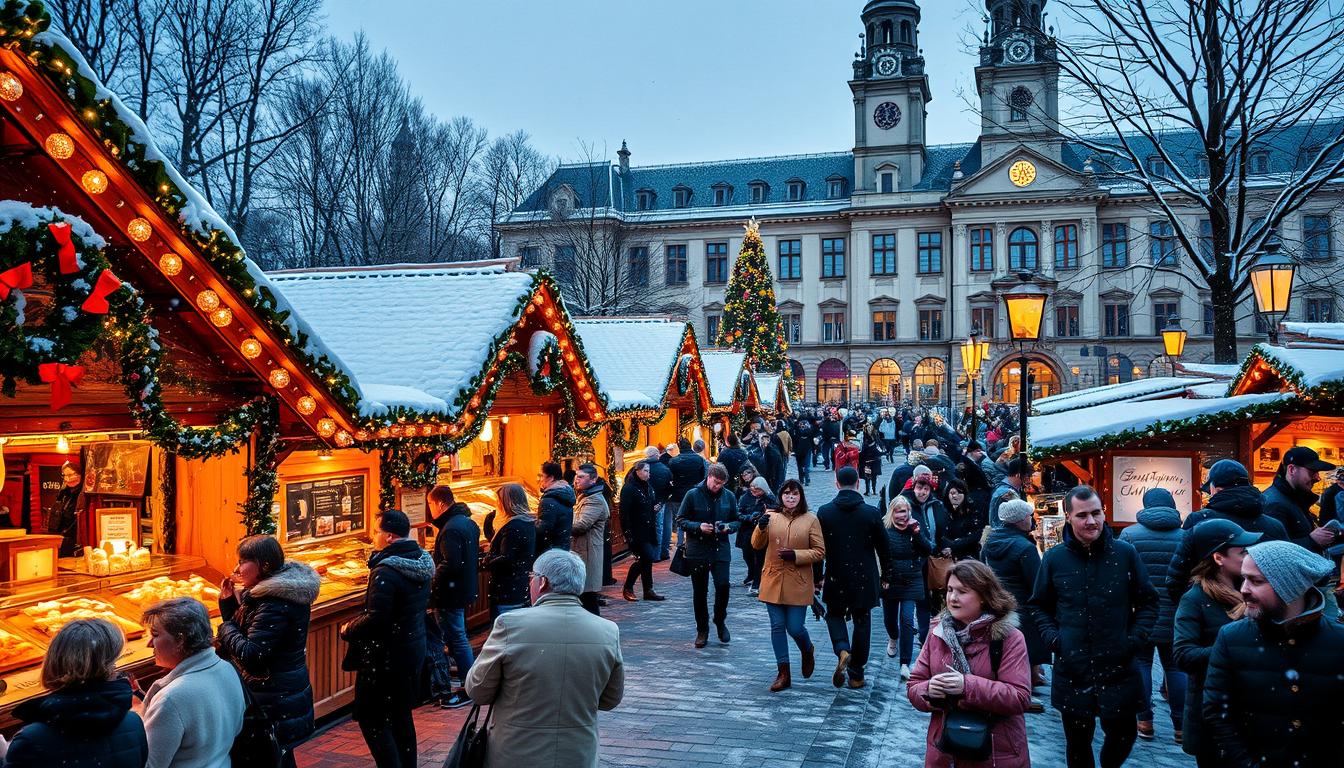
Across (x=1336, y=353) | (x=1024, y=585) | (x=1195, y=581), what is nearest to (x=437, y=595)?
(x=1024, y=585)

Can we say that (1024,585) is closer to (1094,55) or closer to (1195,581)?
(1195,581)

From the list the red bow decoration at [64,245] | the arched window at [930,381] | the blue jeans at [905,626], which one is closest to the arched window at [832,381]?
the arched window at [930,381]

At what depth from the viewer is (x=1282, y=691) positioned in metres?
3.37

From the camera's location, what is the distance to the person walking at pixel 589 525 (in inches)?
365

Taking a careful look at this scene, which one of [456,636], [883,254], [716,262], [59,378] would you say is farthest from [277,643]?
[716,262]

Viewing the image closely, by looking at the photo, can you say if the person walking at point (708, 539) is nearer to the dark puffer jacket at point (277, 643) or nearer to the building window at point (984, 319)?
the dark puffer jacket at point (277, 643)

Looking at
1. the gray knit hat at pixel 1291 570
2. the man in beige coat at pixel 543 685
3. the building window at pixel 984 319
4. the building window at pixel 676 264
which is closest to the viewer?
the gray knit hat at pixel 1291 570

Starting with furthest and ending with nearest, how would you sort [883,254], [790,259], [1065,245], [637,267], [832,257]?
[790,259]
[832,257]
[883,254]
[1065,245]
[637,267]

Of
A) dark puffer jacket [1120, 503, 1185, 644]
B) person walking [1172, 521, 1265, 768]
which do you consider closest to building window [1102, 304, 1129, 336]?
dark puffer jacket [1120, 503, 1185, 644]

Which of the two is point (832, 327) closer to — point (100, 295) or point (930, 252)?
point (930, 252)

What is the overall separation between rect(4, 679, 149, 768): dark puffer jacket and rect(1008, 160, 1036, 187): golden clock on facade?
5447 centimetres

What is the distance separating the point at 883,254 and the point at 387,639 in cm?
5447

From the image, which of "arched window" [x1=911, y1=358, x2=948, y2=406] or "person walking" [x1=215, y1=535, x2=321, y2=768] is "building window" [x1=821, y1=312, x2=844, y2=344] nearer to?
"arched window" [x1=911, y1=358, x2=948, y2=406]

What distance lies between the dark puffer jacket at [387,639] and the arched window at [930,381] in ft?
173
